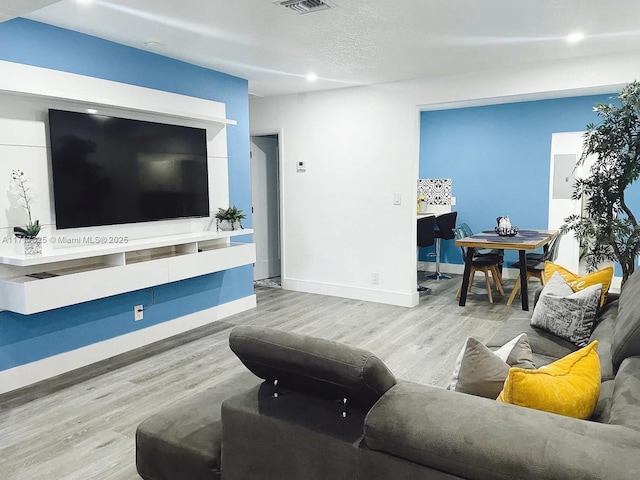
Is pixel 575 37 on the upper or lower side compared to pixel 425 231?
upper

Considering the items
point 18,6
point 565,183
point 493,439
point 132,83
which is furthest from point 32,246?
point 565,183

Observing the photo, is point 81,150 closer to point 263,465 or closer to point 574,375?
point 263,465

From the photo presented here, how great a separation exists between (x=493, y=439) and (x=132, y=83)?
3786mm

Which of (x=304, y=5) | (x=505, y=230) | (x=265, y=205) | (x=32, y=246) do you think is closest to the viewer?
A: (x=304, y=5)

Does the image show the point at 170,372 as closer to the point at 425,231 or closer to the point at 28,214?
the point at 28,214

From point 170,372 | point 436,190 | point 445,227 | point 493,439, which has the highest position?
point 436,190

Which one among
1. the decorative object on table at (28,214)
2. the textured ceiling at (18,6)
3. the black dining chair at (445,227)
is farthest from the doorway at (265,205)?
the textured ceiling at (18,6)

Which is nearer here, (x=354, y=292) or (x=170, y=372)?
(x=170, y=372)

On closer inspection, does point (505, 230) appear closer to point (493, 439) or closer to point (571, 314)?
point (571, 314)

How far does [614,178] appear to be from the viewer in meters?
3.28

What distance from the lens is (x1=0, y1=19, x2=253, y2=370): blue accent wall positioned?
3.26 metres

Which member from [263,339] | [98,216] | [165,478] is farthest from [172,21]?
[165,478]

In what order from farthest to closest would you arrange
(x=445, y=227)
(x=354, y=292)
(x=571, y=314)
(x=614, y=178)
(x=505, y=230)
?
(x=445, y=227), (x=354, y=292), (x=505, y=230), (x=614, y=178), (x=571, y=314)

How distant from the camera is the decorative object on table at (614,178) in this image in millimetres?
3168
